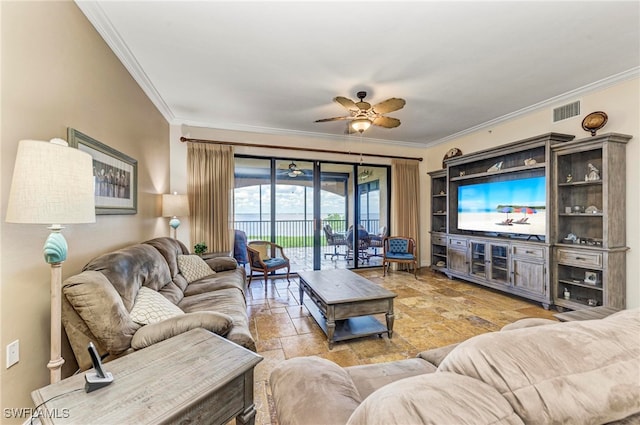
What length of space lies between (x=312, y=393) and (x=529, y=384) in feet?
2.18

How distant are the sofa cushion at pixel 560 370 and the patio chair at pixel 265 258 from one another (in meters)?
3.74

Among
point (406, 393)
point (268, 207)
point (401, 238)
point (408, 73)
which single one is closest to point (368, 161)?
point (401, 238)

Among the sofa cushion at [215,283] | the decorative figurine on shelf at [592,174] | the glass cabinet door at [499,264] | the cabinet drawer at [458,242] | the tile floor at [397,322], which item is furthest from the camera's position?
the cabinet drawer at [458,242]

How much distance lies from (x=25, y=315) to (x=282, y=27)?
260 cm

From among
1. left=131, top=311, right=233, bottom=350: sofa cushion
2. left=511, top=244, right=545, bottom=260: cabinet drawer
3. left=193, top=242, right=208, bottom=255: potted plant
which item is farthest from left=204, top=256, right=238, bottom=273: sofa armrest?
left=511, top=244, right=545, bottom=260: cabinet drawer

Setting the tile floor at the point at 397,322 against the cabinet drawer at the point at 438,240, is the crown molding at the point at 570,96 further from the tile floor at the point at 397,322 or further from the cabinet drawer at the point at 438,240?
the tile floor at the point at 397,322

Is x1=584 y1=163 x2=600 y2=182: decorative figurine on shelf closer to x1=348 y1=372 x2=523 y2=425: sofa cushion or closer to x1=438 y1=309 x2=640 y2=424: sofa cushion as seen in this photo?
x1=438 y1=309 x2=640 y2=424: sofa cushion

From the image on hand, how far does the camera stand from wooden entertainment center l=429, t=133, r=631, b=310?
3006 mm

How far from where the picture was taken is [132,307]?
5.90ft

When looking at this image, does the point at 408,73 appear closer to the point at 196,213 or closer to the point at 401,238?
the point at 401,238

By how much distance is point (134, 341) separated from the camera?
1503 mm

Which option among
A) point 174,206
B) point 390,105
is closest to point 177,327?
point 174,206

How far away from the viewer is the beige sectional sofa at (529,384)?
564 millimetres

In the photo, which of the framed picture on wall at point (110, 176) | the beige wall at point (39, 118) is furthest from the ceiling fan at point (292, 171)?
the beige wall at point (39, 118)
